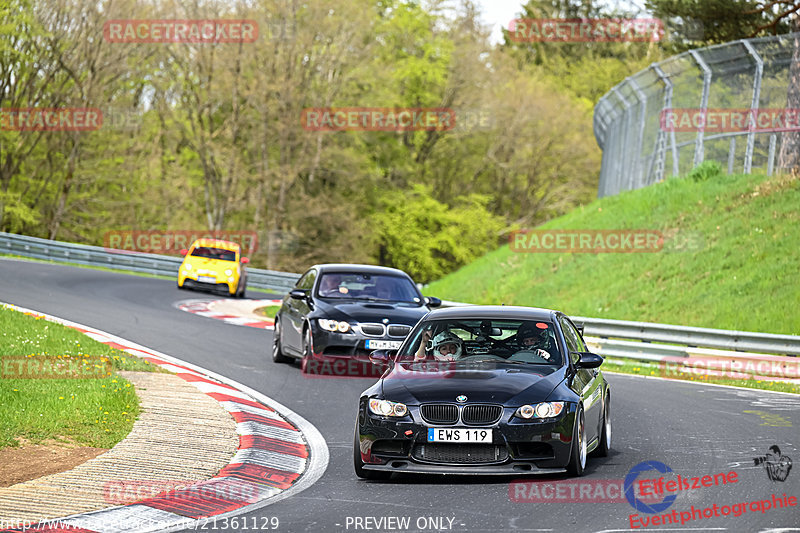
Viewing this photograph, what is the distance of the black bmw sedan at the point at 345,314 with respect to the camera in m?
14.1

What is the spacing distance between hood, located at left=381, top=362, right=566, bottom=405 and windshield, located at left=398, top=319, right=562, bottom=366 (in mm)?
214

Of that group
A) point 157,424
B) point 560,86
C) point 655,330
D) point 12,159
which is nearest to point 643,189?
point 655,330

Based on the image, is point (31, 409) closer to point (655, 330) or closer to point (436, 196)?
point (655, 330)

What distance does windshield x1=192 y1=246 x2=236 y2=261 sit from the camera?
29953 mm

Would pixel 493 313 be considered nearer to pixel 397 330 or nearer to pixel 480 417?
pixel 480 417

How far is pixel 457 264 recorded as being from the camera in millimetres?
58156

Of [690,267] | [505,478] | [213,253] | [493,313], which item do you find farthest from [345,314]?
[213,253]

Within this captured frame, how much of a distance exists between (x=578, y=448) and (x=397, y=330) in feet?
21.2

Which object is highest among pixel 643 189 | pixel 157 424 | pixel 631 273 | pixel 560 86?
pixel 560 86

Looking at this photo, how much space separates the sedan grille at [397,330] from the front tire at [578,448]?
617 cm

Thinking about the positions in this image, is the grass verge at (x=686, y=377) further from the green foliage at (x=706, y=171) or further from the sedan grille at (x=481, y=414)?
the green foliage at (x=706, y=171)

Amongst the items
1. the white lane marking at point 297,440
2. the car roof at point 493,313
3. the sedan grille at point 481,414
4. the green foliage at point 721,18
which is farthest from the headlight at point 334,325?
the green foliage at point 721,18

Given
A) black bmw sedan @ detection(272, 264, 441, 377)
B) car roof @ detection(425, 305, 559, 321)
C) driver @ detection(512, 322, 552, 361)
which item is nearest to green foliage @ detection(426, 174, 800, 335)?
black bmw sedan @ detection(272, 264, 441, 377)

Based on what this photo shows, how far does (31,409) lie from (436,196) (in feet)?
166
